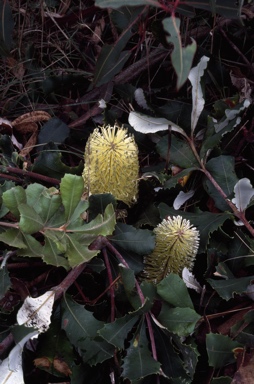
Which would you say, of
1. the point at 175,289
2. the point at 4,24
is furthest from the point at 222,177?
the point at 4,24

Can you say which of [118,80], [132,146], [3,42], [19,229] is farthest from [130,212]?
[3,42]

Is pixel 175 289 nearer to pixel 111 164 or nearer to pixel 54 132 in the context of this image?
pixel 111 164

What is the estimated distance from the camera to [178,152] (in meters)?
1.25

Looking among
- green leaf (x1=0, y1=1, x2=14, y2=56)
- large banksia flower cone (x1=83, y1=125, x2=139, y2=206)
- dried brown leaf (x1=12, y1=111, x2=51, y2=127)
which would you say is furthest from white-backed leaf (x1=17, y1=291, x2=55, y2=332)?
green leaf (x1=0, y1=1, x2=14, y2=56)

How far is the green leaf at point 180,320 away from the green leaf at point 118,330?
0.21ft

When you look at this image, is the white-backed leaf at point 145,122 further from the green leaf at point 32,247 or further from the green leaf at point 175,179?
the green leaf at point 32,247

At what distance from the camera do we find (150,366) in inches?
38.2

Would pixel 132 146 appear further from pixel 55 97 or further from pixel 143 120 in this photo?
pixel 55 97

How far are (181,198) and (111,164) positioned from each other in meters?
0.23

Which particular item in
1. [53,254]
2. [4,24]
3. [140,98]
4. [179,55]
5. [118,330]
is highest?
[179,55]

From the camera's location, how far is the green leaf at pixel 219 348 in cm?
103

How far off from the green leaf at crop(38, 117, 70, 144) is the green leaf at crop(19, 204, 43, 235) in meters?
0.45

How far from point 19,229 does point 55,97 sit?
25.1 inches

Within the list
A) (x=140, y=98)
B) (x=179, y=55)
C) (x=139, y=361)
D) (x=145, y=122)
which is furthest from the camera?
(x=140, y=98)
